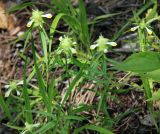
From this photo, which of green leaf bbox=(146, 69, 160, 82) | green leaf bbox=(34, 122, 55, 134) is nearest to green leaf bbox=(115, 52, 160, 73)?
green leaf bbox=(146, 69, 160, 82)

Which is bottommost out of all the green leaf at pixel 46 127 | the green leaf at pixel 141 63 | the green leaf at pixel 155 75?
the green leaf at pixel 46 127

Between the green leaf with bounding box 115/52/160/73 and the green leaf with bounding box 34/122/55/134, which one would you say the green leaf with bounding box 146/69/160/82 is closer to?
the green leaf with bounding box 115/52/160/73

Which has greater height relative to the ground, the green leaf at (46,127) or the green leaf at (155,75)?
the green leaf at (155,75)

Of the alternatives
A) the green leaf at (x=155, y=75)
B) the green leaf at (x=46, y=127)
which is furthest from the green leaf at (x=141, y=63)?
the green leaf at (x=46, y=127)

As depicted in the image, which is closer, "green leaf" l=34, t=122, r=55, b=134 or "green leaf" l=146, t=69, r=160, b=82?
"green leaf" l=146, t=69, r=160, b=82

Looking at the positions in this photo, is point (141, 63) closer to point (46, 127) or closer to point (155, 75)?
point (155, 75)

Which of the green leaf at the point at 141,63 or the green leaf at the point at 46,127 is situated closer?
the green leaf at the point at 141,63

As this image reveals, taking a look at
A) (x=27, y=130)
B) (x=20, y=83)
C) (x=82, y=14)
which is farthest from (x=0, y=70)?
(x=27, y=130)

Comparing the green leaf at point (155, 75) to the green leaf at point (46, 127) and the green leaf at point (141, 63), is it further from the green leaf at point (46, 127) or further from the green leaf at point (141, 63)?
the green leaf at point (46, 127)
